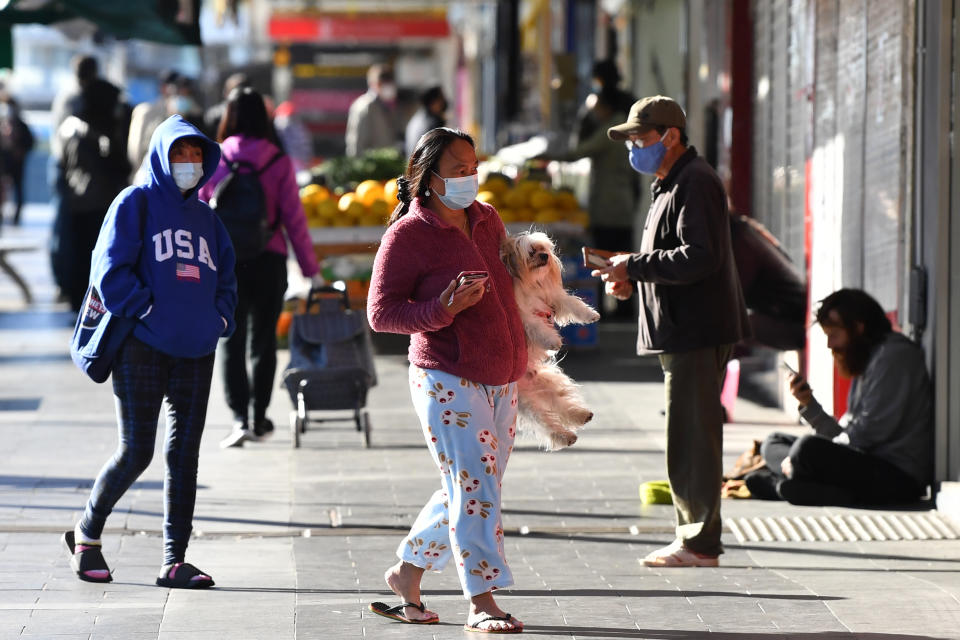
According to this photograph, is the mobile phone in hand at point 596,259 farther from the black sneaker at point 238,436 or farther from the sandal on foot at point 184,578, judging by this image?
the black sneaker at point 238,436

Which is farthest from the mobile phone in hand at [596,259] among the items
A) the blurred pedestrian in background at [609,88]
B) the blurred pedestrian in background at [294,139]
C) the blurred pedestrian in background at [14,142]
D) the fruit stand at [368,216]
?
the blurred pedestrian in background at [14,142]

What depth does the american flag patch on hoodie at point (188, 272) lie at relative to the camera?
6293 millimetres

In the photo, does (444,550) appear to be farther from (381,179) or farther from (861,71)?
(381,179)

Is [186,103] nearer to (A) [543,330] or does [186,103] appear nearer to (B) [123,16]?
(B) [123,16]

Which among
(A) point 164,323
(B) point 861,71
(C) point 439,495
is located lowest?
(C) point 439,495

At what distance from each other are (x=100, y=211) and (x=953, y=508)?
30.3 ft

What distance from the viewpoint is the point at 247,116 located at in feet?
31.7

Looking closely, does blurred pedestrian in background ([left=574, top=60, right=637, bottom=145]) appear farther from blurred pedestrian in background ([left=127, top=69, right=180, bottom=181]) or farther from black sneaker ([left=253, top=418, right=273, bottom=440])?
black sneaker ([left=253, top=418, right=273, bottom=440])

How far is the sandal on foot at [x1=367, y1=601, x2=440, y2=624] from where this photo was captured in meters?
5.74

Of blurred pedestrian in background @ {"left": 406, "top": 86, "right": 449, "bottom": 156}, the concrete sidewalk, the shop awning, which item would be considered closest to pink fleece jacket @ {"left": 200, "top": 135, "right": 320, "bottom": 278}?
the concrete sidewalk

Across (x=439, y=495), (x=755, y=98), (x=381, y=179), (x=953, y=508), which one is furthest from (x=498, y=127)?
(x=439, y=495)

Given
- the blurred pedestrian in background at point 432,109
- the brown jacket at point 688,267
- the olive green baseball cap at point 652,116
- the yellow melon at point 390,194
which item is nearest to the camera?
the brown jacket at point 688,267

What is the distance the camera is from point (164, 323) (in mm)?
6250

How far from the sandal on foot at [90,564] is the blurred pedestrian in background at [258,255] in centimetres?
334
